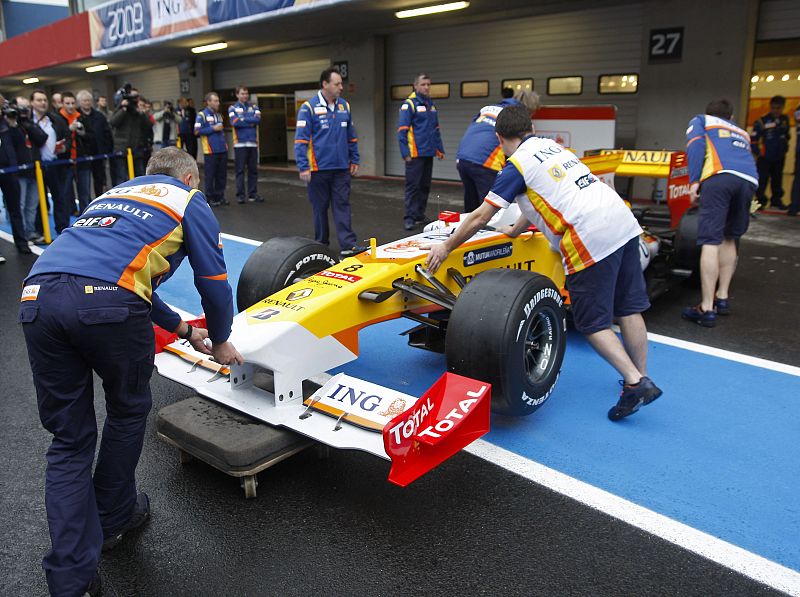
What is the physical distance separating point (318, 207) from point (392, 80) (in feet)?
33.2

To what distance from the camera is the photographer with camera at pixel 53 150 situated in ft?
30.6

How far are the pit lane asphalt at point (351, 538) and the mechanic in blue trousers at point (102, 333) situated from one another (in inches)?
11.1

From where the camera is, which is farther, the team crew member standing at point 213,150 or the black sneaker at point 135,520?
the team crew member standing at point 213,150

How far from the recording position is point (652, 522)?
2.91 metres

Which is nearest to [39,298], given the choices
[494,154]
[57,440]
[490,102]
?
[57,440]

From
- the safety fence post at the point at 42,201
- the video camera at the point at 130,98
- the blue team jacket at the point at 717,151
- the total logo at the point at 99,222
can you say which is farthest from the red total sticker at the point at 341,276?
the video camera at the point at 130,98

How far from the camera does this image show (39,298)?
2385 mm

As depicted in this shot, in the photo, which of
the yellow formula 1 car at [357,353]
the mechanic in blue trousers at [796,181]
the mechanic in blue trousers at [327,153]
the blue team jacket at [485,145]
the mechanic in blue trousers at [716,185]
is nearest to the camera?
the yellow formula 1 car at [357,353]

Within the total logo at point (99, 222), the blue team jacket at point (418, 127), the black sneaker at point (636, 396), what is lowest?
the black sneaker at point (636, 396)

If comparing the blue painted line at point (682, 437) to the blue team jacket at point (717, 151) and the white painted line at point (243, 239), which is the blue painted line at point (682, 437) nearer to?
the blue team jacket at point (717, 151)

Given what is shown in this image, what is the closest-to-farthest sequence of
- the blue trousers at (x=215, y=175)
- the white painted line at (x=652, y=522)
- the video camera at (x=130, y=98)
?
the white painted line at (x=652, y=522) < the video camera at (x=130, y=98) < the blue trousers at (x=215, y=175)

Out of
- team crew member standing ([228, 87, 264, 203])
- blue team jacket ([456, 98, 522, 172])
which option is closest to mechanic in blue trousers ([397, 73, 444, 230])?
blue team jacket ([456, 98, 522, 172])

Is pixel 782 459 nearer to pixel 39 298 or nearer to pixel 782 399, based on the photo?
pixel 782 399

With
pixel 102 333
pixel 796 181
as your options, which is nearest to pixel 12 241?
pixel 102 333
